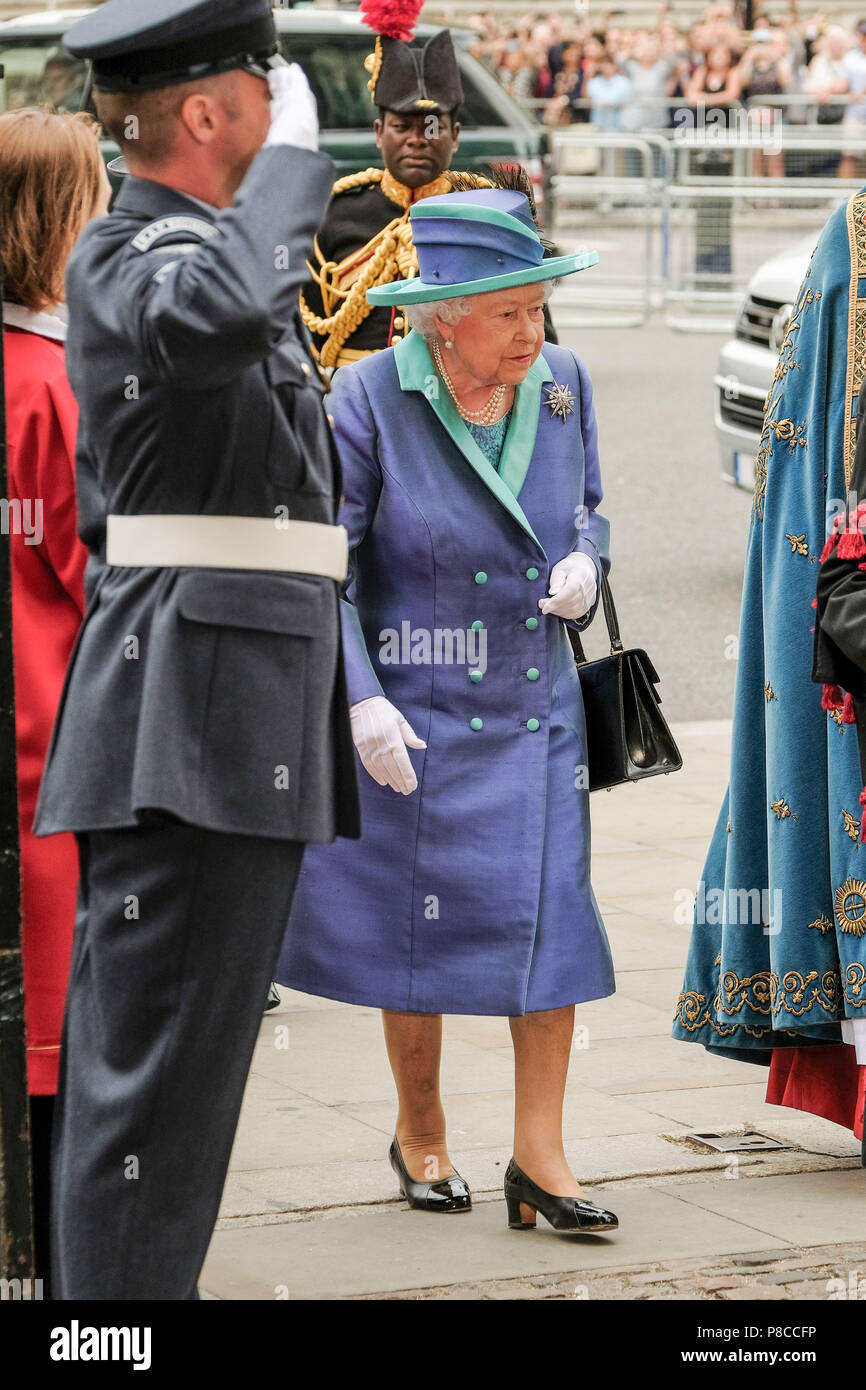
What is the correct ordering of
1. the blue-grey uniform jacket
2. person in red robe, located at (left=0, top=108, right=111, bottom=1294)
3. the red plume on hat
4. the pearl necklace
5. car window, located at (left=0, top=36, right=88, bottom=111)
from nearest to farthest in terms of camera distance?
the blue-grey uniform jacket → person in red robe, located at (left=0, top=108, right=111, bottom=1294) → the pearl necklace → the red plume on hat → car window, located at (left=0, top=36, right=88, bottom=111)

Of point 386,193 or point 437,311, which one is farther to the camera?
point 386,193

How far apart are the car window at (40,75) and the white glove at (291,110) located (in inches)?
358

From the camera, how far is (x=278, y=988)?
548cm

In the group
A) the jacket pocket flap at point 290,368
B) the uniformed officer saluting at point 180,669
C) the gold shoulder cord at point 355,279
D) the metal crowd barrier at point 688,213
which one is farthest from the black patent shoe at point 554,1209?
the metal crowd barrier at point 688,213

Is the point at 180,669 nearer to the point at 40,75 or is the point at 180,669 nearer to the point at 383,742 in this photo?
the point at 383,742

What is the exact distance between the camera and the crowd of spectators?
23.6 meters

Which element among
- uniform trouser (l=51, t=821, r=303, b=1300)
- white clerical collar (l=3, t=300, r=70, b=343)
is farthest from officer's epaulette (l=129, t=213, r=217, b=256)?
white clerical collar (l=3, t=300, r=70, b=343)

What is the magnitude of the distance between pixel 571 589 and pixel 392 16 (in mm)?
2691

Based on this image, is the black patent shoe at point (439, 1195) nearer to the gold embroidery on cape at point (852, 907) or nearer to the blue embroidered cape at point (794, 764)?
the blue embroidered cape at point (794, 764)

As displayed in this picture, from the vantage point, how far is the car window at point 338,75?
12328 millimetres

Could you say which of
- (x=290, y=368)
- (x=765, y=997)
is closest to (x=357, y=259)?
(x=765, y=997)

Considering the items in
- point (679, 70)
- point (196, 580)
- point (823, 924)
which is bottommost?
point (823, 924)

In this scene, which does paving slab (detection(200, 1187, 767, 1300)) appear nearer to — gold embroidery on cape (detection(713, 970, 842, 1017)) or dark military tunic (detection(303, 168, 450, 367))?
gold embroidery on cape (detection(713, 970, 842, 1017))

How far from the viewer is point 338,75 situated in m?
12.6
